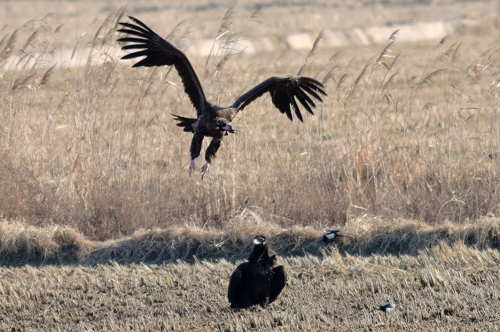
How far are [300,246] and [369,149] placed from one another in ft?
5.64

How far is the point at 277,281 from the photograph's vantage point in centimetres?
755

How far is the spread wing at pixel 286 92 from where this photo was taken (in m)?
8.58

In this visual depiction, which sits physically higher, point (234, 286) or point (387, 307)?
point (234, 286)

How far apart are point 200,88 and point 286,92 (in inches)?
45.4

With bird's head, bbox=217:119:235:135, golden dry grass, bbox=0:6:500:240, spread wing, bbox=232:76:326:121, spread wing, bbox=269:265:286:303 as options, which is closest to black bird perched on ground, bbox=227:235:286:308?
spread wing, bbox=269:265:286:303

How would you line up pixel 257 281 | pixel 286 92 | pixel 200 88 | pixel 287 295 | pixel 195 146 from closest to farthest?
pixel 257 281 → pixel 287 295 → pixel 200 88 → pixel 195 146 → pixel 286 92

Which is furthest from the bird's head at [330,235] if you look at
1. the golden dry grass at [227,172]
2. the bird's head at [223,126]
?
the bird's head at [223,126]

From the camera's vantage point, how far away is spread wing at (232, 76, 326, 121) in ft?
28.1

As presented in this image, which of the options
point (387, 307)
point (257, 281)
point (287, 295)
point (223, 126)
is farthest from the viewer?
point (223, 126)

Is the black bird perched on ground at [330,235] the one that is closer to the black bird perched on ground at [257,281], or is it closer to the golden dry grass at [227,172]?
the golden dry grass at [227,172]

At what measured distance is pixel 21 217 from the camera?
10.0 metres

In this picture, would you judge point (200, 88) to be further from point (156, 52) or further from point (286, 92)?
point (286, 92)

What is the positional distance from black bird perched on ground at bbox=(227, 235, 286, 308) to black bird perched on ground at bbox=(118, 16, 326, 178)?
1.25 m

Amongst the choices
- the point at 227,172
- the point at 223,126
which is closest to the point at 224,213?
the point at 227,172
